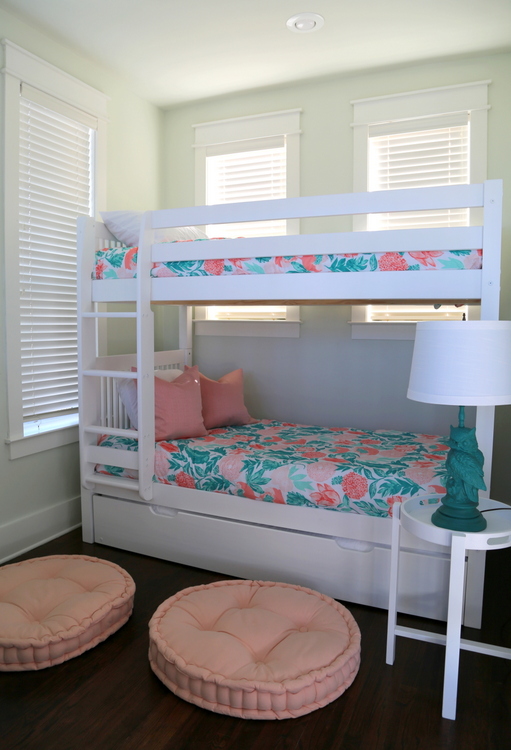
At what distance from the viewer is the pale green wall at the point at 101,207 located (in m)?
2.69

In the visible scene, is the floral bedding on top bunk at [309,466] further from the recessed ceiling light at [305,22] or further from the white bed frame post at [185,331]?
the recessed ceiling light at [305,22]

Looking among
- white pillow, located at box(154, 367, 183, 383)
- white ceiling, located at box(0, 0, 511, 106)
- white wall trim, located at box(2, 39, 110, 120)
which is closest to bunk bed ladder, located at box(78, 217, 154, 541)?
white pillow, located at box(154, 367, 183, 383)

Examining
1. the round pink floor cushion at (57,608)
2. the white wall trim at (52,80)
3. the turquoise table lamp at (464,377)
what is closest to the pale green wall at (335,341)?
the white wall trim at (52,80)

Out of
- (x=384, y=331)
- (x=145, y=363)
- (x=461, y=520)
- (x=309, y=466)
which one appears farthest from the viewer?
(x=384, y=331)

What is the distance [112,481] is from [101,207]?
1.57 meters

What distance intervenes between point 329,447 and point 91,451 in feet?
3.80

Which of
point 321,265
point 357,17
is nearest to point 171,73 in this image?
point 357,17

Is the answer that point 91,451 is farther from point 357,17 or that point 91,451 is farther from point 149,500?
point 357,17

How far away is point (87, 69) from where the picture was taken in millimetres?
3115

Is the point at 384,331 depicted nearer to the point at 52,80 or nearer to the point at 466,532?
the point at 466,532

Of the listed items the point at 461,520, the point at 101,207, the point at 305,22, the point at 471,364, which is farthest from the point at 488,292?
the point at 101,207

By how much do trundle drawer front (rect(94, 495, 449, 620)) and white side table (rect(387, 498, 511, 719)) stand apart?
0.33 m

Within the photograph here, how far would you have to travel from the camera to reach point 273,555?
2369 millimetres

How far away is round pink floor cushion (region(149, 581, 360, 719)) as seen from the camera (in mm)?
1589
